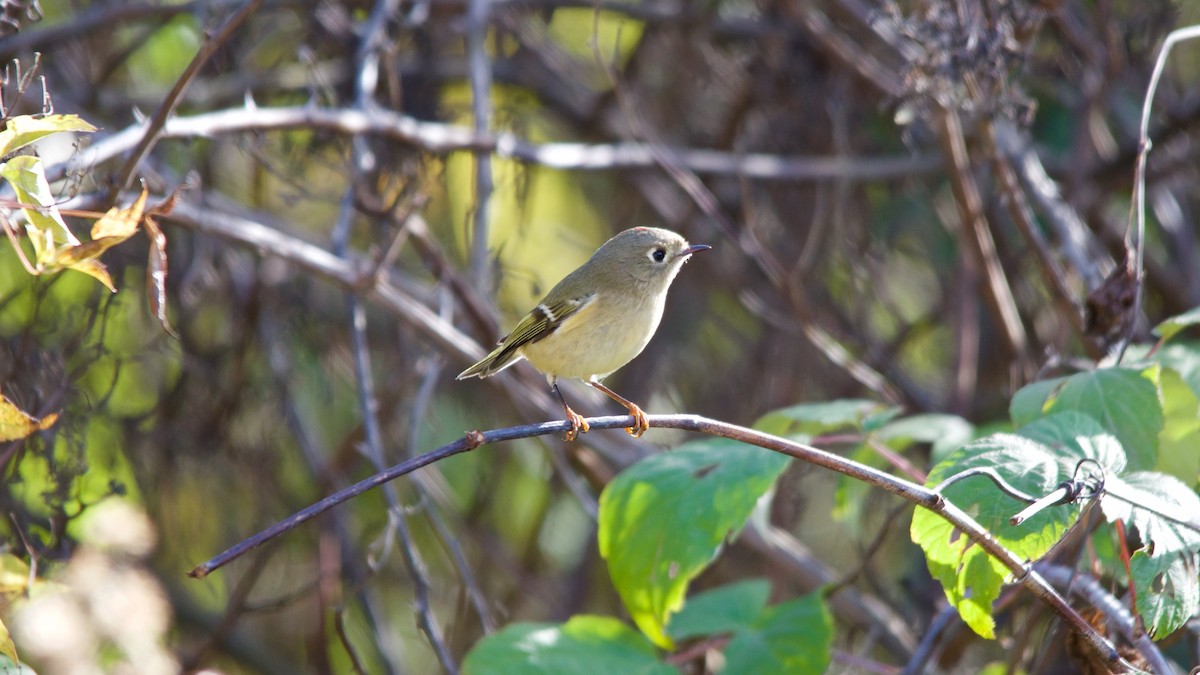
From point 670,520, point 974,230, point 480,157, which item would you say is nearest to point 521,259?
point 480,157

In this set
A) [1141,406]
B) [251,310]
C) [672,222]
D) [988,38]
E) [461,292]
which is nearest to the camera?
[1141,406]

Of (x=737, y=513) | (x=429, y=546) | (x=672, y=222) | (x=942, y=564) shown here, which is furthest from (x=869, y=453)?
(x=429, y=546)

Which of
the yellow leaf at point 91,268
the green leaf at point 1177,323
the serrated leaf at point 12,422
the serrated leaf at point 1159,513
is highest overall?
the yellow leaf at point 91,268

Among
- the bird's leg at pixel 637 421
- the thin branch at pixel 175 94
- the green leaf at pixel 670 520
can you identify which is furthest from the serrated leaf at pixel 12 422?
the green leaf at pixel 670 520

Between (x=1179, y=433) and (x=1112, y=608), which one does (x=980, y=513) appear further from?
(x=1179, y=433)

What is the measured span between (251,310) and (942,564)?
3163mm

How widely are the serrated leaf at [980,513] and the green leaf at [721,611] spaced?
98 cm

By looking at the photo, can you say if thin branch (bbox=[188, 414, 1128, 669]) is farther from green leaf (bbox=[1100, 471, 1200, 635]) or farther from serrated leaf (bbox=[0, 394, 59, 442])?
serrated leaf (bbox=[0, 394, 59, 442])

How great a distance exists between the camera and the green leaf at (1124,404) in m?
2.21

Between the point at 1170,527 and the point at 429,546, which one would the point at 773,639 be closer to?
the point at 1170,527

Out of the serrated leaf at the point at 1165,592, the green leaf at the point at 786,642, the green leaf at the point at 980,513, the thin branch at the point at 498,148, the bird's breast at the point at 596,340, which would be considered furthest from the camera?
the bird's breast at the point at 596,340

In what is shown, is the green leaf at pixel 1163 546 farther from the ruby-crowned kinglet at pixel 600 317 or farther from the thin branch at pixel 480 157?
the thin branch at pixel 480 157

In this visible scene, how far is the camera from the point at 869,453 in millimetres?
2795

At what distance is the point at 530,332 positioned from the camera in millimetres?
3117
